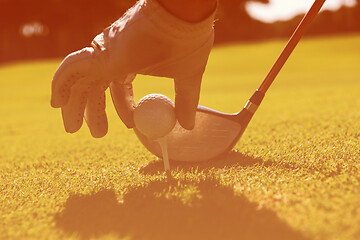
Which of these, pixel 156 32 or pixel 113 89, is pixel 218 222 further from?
pixel 113 89

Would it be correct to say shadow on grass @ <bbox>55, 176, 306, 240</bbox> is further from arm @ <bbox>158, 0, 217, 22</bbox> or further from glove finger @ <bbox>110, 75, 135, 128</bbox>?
arm @ <bbox>158, 0, 217, 22</bbox>

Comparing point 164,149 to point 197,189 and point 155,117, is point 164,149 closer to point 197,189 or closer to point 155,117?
point 155,117

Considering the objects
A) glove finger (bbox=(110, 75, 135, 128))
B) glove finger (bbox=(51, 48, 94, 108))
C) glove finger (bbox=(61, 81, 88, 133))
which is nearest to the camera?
glove finger (bbox=(51, 48, 94, 108))

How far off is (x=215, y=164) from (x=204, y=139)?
8.2 inches

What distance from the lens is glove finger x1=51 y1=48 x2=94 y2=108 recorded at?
2035mm

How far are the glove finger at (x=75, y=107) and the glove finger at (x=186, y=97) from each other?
0.52 m

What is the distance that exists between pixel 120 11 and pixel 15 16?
9488 millimetres

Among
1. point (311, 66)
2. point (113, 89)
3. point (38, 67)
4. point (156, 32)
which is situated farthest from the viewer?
point (38, 67)

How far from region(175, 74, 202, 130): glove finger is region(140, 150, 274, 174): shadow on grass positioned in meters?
0.31

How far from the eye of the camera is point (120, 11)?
1383 inches

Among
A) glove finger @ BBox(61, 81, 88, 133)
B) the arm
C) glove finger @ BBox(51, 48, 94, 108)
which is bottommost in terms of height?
glove finger @ BBox(61, 81, 88, 133)

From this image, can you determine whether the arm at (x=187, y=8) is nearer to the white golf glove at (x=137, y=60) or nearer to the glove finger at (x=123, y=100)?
the white golf glove at (x=137, y=60)

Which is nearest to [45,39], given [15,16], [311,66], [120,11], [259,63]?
[15,16]

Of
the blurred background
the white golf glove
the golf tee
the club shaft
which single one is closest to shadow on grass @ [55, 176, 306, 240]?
the golf tee
